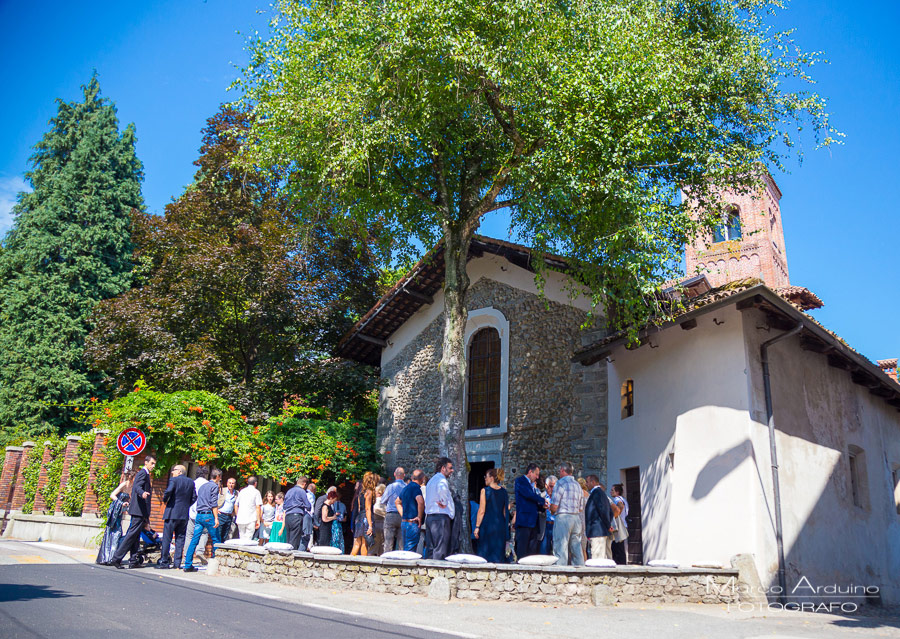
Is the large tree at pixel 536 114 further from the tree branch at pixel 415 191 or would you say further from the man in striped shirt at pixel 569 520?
the man in striped shirt at pixel 569 520

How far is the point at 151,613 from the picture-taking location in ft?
18.8

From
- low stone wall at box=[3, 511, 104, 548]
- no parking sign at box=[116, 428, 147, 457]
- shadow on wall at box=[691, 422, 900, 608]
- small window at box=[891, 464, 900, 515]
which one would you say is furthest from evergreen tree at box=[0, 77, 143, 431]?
small window at box=[891, 464, 900, 515]

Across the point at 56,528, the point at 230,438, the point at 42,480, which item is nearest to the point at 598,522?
the point at 230,438

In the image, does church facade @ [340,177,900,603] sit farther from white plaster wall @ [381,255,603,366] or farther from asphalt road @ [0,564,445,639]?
asphalt road @ [0,564,445,639]

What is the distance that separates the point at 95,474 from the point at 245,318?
5.61 metres

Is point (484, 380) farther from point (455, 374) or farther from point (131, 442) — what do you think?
point (131, 442)

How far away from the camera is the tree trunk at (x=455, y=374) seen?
1058 centimetres

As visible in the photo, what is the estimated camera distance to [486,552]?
30.9 feet

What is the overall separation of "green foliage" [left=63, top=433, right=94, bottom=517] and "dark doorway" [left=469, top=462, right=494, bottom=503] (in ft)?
31.7

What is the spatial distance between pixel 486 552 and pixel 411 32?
8.27 metres

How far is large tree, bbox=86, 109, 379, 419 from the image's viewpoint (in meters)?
17.0

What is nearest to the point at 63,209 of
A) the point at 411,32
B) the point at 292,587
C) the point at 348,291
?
the point at 348,291

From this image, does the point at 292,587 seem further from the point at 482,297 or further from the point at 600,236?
the point at 482,297

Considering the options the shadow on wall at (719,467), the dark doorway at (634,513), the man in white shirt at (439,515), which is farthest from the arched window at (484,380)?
the man in white shirt at (439,515)
